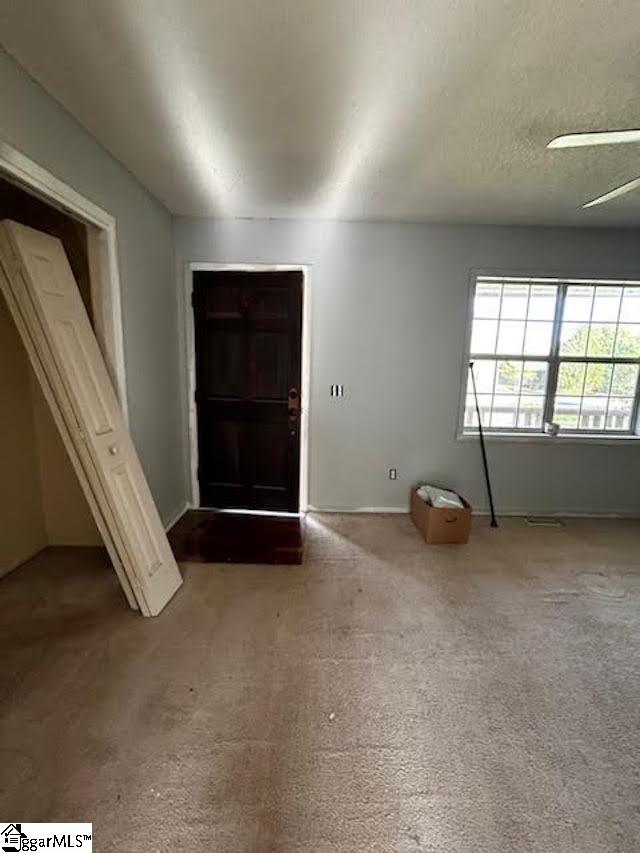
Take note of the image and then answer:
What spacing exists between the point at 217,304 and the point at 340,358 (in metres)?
1.18

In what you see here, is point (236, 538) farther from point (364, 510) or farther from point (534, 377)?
point (534, 377)

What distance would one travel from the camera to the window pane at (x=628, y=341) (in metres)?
3.59

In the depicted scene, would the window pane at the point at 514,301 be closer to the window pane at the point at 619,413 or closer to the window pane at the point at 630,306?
the window pane at the point at 630,306

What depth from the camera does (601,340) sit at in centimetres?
361

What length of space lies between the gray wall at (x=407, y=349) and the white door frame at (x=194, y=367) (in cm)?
6

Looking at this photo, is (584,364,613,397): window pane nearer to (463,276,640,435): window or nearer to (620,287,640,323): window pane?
(463,276,640,435): window

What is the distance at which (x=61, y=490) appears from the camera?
2891 mm

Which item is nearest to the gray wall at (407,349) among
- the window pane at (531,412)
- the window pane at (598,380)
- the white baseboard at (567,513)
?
the white baseboard at (567,513)

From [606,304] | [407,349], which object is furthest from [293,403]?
[606,304]

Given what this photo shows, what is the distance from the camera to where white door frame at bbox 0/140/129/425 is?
76.8 inches

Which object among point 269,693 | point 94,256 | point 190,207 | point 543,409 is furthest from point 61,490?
point 543,409

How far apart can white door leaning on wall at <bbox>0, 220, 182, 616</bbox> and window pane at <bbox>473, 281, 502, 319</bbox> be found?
3036mm

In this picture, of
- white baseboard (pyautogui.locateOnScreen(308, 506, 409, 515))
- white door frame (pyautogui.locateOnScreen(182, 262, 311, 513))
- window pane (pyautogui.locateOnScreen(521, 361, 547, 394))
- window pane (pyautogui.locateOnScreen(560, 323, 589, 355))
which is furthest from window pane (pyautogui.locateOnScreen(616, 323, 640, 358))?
white door frame (pyautogui.locateOnScreen(182, 262, 311, 513))

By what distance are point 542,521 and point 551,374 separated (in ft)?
4.44
